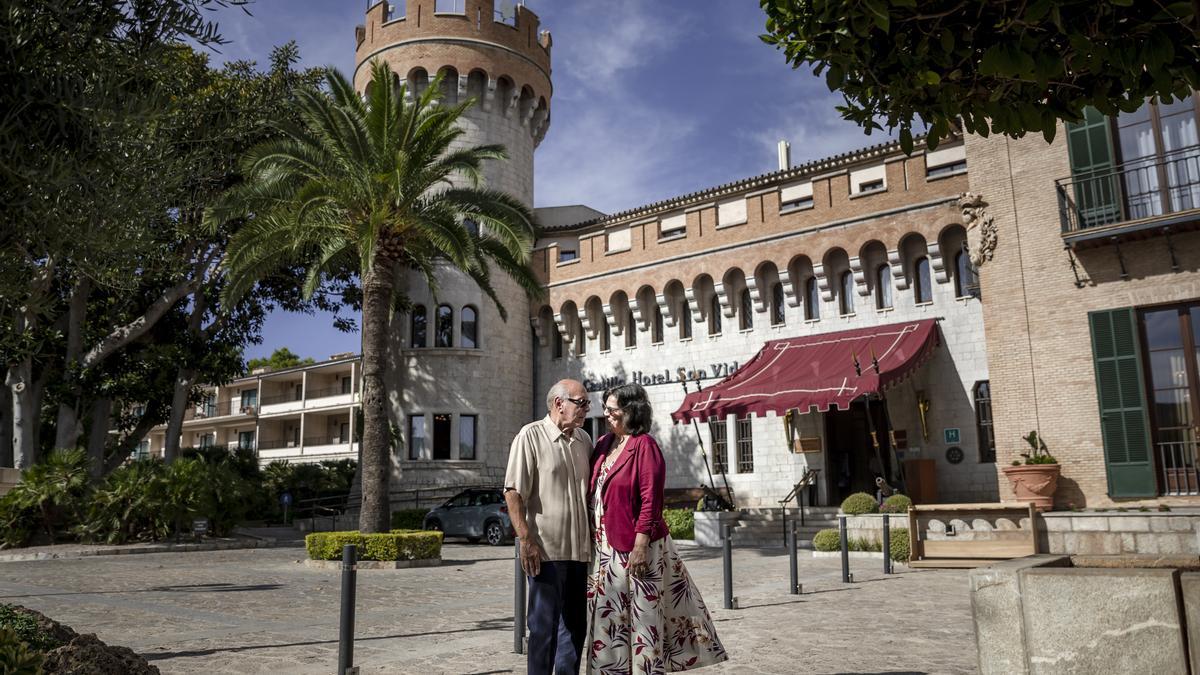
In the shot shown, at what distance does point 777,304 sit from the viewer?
2562cm

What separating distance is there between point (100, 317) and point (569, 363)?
575 inches

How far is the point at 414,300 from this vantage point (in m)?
29.2

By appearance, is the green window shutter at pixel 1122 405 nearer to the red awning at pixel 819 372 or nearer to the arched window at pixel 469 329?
the red awning at pixel 819 372

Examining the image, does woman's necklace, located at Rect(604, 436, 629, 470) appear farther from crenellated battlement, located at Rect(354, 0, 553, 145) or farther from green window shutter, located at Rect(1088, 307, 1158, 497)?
crenellated battlement, located at Rect(354, 0, 553, 145)

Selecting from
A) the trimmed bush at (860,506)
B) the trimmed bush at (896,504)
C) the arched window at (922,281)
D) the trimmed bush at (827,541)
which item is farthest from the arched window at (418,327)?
the trimmed bush at (896,504)

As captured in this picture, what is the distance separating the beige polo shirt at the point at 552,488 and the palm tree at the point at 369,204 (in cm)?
1194

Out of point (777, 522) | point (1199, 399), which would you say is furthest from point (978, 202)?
point (777, 522)

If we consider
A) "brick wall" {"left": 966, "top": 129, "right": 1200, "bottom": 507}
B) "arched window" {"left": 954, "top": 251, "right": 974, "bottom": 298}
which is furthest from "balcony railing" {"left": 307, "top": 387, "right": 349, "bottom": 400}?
"brick wall" {"left": 966, "top": 129, "right": 1200, "bottom": 507}

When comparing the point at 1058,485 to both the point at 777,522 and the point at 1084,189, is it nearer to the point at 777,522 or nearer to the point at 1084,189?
the point at 1084,189

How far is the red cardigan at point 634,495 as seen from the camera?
478 centimetres

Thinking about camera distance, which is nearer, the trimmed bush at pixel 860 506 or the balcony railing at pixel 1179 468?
the balcony railing at pixel 1179 468

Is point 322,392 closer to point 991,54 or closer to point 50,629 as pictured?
point 50,629

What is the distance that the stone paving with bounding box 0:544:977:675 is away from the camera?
21.9ft

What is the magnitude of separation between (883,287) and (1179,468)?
1032cm
